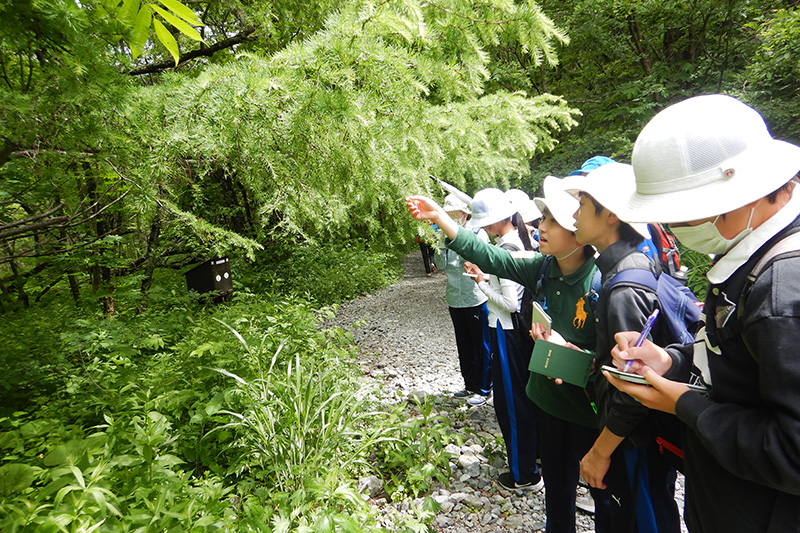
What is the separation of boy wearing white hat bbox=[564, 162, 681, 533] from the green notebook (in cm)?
13

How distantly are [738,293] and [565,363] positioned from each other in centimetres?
78

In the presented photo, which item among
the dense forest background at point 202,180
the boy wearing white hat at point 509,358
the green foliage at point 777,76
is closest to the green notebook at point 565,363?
the boy wearing white hat at point 509,358

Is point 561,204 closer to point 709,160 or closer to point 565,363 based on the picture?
point 565,363

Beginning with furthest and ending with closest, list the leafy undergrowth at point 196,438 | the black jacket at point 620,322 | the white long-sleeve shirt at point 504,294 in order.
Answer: the white long-sleeve shirt at point 504,294
the leafy undergrowth at point 196,438
the black jacket at point 620,322

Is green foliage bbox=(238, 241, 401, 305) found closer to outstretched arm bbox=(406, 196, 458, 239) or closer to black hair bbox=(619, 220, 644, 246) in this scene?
outstretched arm bbox=(406, 196, 458, 239)

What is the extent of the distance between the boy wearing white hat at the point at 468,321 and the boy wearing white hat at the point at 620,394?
255 cm

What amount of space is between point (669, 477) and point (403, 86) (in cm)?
217

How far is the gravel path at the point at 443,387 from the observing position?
8.70 ft

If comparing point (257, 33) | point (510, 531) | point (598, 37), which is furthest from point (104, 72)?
point (598, 37)

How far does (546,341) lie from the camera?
67.4 inches

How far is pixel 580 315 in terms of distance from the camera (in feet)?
6.07

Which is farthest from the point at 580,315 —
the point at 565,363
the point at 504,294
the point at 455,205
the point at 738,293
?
the point at 455,205

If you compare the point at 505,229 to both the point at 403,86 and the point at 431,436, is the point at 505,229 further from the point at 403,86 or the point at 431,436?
the point at 431,436

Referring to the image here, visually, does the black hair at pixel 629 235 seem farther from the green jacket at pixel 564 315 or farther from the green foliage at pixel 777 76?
the green foliage at pixel 777 76
